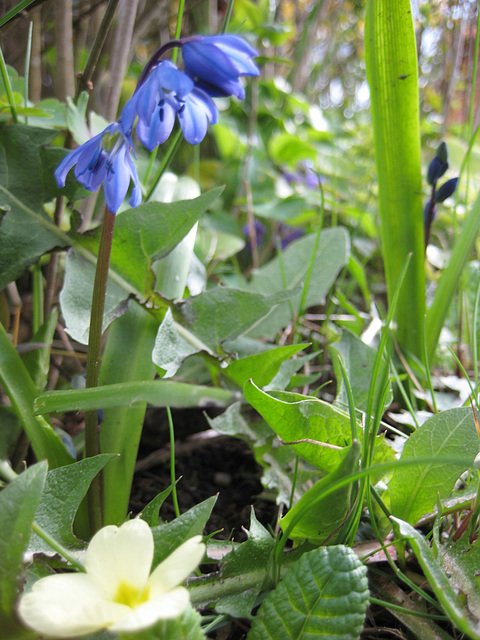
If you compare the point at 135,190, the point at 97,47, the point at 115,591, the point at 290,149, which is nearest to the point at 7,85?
the point at 97,47

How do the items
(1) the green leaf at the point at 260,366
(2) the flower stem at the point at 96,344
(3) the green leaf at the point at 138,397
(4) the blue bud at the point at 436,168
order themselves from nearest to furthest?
(3) the green leaf at the point at 138,397 → (2) the flower stem at the point at 96,344 → (1) the green leaf at the point at 260,366 → (4) the blue bud at the point at 436,168

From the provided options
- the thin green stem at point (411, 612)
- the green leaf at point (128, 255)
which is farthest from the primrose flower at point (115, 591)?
the green leaf at point (128, 255)

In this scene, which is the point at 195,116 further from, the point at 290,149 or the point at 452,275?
the point at 290,149

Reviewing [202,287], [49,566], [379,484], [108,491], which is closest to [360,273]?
[202,287]

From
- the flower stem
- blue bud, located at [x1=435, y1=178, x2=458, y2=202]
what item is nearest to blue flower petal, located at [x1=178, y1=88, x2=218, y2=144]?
the flower stem

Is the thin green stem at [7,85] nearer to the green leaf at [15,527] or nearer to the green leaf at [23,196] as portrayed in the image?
the green leaf at [23,196]

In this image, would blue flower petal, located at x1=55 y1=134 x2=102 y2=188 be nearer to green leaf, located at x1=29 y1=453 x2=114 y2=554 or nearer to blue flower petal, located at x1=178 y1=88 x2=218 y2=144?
blue flower petal, located at x1=178 y1=88 x2=218 y2=144
